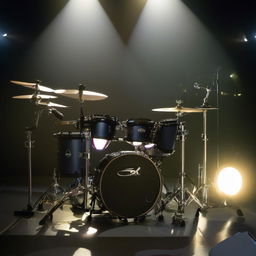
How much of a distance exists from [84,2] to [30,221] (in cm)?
364

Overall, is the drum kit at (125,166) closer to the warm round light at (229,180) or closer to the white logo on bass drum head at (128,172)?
the white logo on bass drum head at (128,172)

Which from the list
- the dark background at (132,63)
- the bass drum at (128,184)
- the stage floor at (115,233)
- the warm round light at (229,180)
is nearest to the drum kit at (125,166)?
the bass drum at (128,184)

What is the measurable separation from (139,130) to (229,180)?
1.37m

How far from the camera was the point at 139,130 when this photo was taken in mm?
3297

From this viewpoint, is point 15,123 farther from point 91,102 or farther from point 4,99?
point 91,102

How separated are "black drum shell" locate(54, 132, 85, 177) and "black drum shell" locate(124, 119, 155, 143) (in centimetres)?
58

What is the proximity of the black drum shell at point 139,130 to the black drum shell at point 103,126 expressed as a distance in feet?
0.62

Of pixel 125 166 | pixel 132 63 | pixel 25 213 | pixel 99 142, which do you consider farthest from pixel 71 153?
pixel 132 63

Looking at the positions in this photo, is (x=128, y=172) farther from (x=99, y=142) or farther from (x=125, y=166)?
(x=99, y=142)

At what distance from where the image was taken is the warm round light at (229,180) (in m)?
3.78

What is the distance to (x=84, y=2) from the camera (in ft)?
17.1

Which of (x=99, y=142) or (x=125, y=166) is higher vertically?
(x=99, y=142)

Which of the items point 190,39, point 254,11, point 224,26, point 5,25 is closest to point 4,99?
point 5,25

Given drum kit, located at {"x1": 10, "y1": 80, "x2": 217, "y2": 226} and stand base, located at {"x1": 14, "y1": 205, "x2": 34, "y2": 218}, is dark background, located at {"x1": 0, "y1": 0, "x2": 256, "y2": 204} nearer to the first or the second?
drum kit, located at {"x1": 10, "y1": 80, "x2": 217, "y2": 226}
